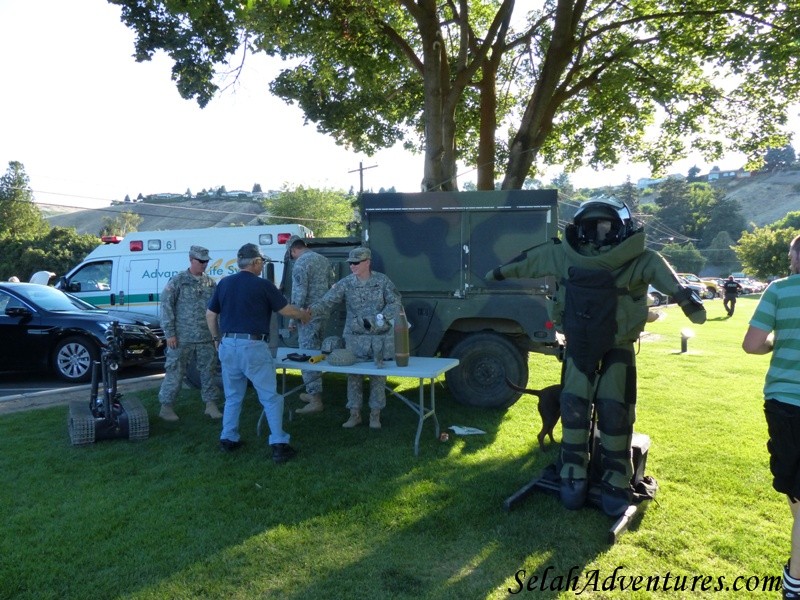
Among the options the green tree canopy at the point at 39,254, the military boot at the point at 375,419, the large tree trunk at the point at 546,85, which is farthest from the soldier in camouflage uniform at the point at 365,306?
the green tree canopy at the point at 39,254

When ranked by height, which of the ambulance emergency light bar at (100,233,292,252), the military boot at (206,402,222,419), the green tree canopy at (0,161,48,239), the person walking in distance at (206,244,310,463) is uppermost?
the green tree canopy at (0,161,48,239)

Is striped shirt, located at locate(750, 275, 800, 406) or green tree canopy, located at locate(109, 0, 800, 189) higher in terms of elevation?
green tree canopy, located at locate(109, 0, 800, 189)

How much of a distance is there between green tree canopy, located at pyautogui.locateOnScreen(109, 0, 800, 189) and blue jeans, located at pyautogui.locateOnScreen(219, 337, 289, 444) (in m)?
4.91

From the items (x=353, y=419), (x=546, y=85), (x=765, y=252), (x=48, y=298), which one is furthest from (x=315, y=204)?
(x=353, y=419)

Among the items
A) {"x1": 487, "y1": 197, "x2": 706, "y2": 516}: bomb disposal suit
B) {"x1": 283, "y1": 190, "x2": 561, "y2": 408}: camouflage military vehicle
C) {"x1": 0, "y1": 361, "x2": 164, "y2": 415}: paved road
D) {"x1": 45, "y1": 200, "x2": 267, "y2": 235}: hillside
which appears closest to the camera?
{"x1": 487, "y1": 197, "x2": 706, "y2": 516}: bomb disposal suit

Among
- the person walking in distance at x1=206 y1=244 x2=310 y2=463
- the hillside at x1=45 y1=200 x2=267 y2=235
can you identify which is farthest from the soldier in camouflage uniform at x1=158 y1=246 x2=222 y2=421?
the hillside at x1=45 y1=200 x2=267 y2=235

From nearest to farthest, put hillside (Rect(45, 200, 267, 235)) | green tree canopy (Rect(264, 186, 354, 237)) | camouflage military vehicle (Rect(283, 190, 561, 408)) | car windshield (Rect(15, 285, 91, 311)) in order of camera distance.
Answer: camouflage military vehicle (Rect(283, 190, 561, 408)) < car windshield (Rect(15, 285, 91, 311)) < green tree canopy (Rect(264, 186, 354, 237)) < hillside (Rect(45, 200, 267, 235))

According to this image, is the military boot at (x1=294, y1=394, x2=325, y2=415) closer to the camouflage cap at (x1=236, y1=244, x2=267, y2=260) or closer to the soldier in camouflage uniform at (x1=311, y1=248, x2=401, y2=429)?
the soldier in camouflage uniform at (x1=311, y1=248, x2=401, y2=429)

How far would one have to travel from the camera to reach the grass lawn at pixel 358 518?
3.13m

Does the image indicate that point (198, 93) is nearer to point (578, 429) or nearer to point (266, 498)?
point (266, 498)

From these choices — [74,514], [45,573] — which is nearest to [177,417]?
[74,514]

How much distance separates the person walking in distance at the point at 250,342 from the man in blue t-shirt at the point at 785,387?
11.3ft

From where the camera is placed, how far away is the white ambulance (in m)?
11.5

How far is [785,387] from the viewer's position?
2.82 meters
